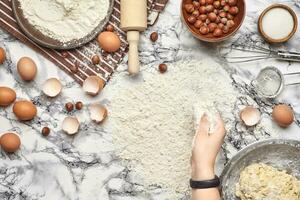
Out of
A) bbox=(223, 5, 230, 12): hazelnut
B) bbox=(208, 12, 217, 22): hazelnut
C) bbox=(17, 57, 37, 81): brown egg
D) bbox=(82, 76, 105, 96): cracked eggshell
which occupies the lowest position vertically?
bbox=(82, 76, 105, 96): cracked eggshell

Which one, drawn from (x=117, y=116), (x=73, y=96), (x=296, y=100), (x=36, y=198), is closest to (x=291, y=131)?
(x=296, y=100)

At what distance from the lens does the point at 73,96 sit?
1596 mm

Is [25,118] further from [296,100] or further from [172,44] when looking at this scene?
[296,100]

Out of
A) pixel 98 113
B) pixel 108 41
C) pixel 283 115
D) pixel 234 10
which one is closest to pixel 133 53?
pixel 108 41

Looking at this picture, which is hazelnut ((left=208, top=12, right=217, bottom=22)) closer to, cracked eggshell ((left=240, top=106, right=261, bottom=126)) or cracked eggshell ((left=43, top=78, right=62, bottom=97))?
cracked eggshell ((left=240, top=106, right=261, bottom=126))

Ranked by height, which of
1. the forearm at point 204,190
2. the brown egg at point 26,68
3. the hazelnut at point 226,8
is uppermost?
the hazelnut at point 226,8

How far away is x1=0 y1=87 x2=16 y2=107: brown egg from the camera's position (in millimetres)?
1534

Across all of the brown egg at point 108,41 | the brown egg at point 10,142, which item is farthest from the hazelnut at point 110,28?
the brown egg at point 10,142

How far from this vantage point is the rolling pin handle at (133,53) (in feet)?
5.07

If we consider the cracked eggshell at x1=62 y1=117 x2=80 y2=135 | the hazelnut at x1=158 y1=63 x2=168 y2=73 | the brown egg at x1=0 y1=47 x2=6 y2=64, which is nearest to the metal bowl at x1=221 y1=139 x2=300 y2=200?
the hazelnut at x1=158 y1=63 x2=168 y2=73

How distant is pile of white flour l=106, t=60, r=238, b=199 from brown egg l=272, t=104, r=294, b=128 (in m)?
0.15

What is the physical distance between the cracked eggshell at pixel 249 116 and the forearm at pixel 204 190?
175 millimetres

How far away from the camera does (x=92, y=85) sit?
1.57 m

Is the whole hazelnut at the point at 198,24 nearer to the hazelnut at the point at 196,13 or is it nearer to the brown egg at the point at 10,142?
the hazelnut at the point at 196,13
